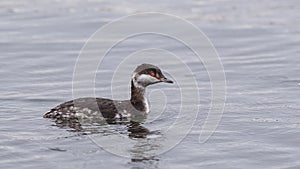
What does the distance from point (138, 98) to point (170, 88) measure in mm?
1620

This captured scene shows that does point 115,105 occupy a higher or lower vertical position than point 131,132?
higher

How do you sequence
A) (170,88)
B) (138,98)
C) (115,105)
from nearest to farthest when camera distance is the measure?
(115,105)
(138,98)
(170,88)

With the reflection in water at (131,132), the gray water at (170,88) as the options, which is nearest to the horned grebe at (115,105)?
the reflection in water at (131,132)

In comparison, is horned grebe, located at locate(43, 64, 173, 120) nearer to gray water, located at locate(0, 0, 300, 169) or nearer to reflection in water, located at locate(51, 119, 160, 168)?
A: reflection in water, located at locate(51, 119, 160, 168)

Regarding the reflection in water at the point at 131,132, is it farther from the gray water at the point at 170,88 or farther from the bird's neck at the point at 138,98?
the bird's neck at the point at 138,98

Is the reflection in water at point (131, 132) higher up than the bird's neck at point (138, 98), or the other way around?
the bird's neck at point (138, 98)

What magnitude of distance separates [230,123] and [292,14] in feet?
33.0

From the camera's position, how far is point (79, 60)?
18688 millimetres

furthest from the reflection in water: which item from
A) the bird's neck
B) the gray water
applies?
the bird's neck

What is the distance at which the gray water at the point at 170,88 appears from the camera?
12.0m

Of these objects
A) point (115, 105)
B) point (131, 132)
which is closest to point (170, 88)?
point (115, 105)

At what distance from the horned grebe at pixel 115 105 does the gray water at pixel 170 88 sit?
375mm

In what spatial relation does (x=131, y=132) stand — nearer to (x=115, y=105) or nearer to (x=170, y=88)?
(x=115, y=105)

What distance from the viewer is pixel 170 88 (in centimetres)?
1630
